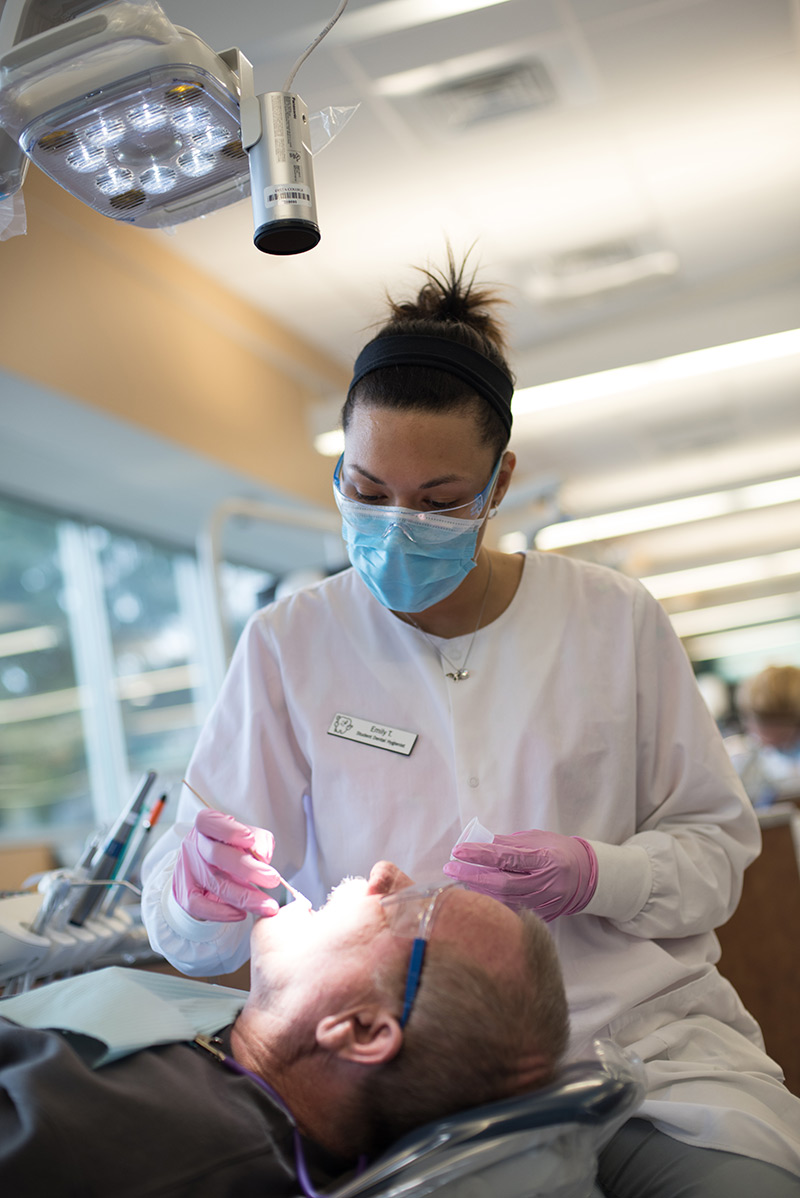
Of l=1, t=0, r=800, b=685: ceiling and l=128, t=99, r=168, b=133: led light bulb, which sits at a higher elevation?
l=1, t=0, r=800, b=685: ceiling

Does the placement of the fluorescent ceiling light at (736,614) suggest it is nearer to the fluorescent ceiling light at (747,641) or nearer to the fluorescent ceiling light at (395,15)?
the fluorescent ceiling light at (747,641)

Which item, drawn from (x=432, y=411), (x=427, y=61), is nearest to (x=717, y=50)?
(x=427, y=61)

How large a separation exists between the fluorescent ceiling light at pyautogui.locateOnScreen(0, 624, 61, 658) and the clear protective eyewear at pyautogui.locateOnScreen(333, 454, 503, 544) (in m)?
3.03

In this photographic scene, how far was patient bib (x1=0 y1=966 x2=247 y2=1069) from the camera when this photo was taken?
1.04m

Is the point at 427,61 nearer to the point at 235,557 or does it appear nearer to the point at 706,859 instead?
the point at 706,859

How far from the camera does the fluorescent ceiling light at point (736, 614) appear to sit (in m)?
13.4

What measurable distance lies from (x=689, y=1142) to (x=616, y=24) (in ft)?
9.27

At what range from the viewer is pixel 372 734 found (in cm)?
150

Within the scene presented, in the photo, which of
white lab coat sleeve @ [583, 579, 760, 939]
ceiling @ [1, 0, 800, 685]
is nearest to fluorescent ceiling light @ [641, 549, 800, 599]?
ceiling @ [1, 0, 800, 685]

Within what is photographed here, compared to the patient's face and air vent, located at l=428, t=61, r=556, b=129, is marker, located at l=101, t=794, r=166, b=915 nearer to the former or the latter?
the patient's face

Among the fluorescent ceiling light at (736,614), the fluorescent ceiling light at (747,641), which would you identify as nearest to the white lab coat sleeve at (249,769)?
the fluorescent ceiling light at (736,614)

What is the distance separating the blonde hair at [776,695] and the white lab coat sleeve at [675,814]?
105 inches

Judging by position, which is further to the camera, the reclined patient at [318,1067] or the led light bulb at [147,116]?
the led light bulb at [147,116]

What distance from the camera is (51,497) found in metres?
4.45
